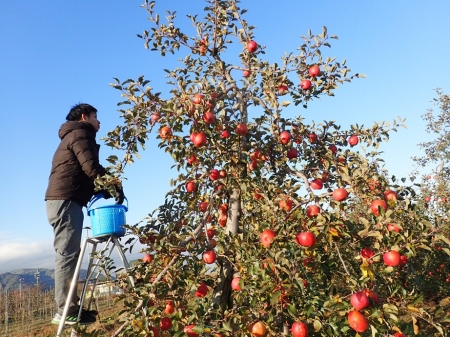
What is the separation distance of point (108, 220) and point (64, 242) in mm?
407

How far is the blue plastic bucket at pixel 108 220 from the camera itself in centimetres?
285

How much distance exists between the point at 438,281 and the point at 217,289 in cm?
626

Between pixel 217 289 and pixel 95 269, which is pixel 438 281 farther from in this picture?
pixel 95 269

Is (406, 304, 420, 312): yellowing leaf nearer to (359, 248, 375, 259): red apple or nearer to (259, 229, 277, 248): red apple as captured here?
(359, 248, 375, 259): red apple

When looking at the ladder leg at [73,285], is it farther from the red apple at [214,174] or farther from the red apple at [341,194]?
the red apple at [341,194]

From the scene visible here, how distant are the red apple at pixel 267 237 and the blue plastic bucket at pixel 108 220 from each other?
1271mm

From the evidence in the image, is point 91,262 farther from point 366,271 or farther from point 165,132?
point 366,271

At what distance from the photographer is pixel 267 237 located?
207cm

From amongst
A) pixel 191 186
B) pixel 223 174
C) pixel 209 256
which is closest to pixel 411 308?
pixel 209 256

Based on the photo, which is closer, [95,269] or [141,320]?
[141,320]

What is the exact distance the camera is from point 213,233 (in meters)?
2.98

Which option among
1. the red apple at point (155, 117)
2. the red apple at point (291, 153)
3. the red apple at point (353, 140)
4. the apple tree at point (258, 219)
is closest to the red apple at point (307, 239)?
the apple tree at point (258, 219)

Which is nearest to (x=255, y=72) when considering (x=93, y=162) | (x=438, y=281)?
(x=93, y=162)

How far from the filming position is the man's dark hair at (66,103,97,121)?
3.38 meters
